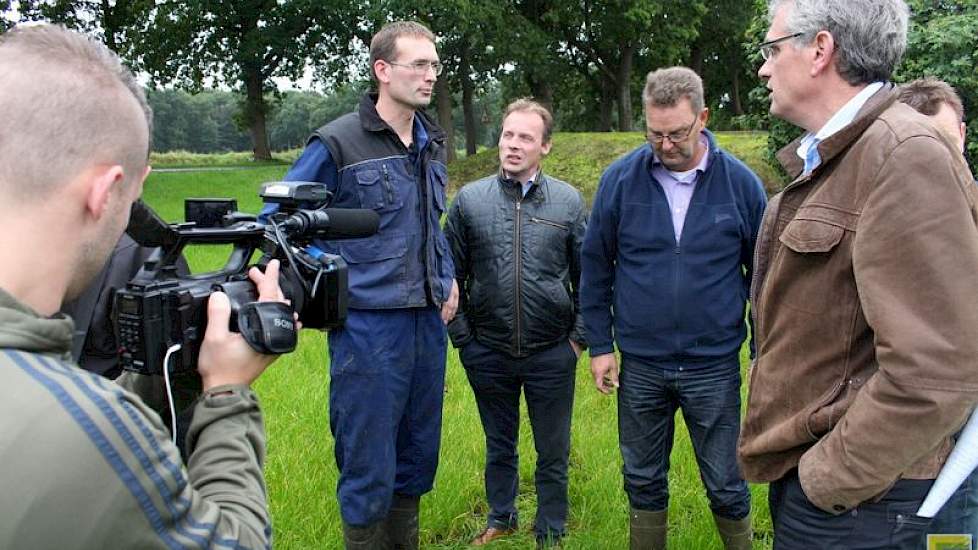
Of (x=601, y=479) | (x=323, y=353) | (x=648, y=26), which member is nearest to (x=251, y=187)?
(x=648, y=26)

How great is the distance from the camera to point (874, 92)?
2.21 m

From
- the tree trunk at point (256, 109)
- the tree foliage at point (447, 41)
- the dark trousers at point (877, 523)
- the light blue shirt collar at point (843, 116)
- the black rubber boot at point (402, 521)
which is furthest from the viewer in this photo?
the tree trunk at point (256, 109)

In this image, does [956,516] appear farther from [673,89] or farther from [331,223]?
[673,89]

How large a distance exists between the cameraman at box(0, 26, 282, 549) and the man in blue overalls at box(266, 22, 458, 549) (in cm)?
204

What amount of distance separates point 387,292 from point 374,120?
2.52 ft

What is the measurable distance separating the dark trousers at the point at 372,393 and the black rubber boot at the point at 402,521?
0.26 metres

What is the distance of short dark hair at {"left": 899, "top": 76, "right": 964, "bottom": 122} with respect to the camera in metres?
3.97

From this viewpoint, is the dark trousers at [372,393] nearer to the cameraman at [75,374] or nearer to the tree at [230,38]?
the cameraman at [75,374]

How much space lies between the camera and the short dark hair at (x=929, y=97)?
156 inches

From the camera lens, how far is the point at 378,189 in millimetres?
3645

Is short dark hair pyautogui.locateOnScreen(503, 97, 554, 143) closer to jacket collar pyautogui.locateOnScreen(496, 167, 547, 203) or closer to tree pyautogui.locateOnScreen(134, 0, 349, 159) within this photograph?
jacket collar pyautogui.locateOnScreen(496, 167, 547, 203)

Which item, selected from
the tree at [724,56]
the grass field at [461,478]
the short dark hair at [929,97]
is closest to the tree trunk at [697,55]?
the tree at [724,56]

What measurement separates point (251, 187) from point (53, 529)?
24422mm

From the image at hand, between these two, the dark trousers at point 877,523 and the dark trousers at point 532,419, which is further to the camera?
the dark trousers at point 532,419
